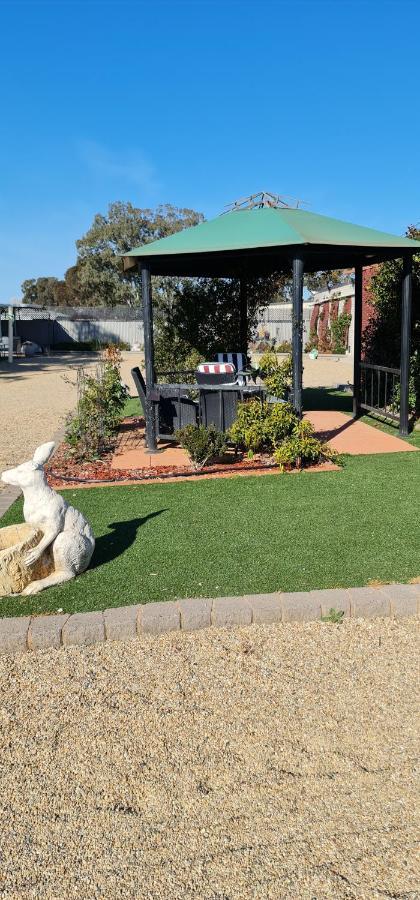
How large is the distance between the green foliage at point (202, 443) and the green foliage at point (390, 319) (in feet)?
13.5

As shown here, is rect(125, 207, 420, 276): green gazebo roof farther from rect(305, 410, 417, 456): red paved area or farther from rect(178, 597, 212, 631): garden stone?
rect(178, 597, 212, 631): garden stone

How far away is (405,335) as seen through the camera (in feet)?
28.3

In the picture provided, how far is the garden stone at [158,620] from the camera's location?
12.1 ft

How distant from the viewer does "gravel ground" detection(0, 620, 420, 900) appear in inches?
82.2

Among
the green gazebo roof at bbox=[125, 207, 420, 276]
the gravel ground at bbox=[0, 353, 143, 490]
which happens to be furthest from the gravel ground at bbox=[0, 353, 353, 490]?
the green gazebo roof at bbox=[125, 207, 420, 276]

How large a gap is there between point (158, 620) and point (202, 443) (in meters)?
3.59

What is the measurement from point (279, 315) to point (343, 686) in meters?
40.2

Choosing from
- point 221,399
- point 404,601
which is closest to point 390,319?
point 221,399

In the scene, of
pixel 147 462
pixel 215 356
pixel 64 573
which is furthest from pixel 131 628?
pixel 215 356

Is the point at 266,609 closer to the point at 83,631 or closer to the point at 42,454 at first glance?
the point at 83,631

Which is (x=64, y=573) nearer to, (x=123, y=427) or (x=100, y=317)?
(x=123, y=427)

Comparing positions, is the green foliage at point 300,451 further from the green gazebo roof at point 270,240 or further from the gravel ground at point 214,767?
the gravel ground at point 214,767

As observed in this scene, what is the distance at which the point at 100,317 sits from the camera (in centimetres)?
4634

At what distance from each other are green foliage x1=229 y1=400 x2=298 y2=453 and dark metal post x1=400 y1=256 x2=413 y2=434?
6.57 ft
